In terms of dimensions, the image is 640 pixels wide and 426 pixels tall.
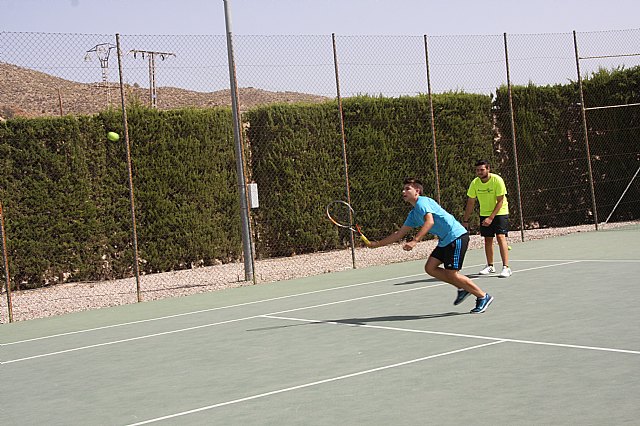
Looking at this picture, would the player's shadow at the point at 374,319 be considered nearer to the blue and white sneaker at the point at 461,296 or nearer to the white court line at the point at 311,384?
the blue and white sneaker at the point at 461,296

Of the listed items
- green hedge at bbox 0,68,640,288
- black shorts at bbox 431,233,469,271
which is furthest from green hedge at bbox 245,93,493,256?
black shorts at bbox 431,233,469,271

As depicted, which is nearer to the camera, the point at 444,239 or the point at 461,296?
the point at 444,239

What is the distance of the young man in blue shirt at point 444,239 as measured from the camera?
8430mm

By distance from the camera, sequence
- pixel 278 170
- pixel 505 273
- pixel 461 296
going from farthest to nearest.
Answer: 1. pixel 278 170
2. pixel 505 273
3. pixel 461 296

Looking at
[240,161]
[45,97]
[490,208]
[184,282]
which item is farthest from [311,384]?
[45,97]

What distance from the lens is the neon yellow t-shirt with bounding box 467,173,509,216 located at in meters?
11.1

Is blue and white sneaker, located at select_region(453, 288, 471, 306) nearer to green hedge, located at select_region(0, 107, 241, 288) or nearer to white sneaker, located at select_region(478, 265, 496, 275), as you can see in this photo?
white sneaker, located at select_region(478, 265, 496, 275)

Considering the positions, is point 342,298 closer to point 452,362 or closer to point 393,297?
point 393,297

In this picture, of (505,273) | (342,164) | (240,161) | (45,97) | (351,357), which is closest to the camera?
(351,357)

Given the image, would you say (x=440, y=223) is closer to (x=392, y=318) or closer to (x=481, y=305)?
(x=481, y=305)

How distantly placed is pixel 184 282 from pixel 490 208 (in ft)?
15.9

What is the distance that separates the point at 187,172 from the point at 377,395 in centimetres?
1002

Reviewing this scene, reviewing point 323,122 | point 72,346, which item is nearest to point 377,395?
point 72,346

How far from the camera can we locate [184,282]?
1363 centimetres
